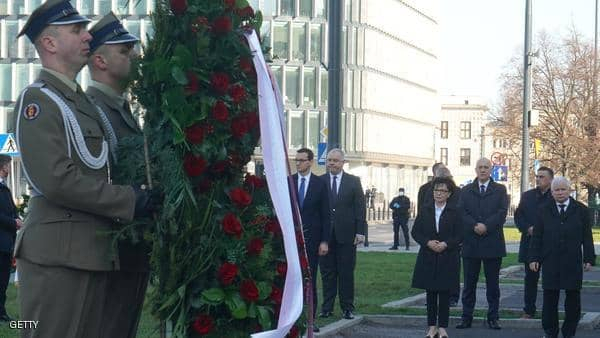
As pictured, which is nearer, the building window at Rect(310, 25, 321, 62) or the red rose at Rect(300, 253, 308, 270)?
the red rose at Rect(300, 253, 308, 270)

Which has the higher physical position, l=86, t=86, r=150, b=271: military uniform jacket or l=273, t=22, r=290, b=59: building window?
l=273, t=22, r=290, b=59: building window

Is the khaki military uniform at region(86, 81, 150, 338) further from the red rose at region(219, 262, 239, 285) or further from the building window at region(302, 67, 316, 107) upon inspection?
the building window at region(302, 67, 316, 107)

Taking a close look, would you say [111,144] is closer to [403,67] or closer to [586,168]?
[586,168]

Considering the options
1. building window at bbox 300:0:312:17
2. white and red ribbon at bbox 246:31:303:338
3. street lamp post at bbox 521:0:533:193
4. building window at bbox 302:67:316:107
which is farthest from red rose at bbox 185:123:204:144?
building window at bbox 300:0:312:17

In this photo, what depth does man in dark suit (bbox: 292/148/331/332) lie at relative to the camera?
44.9 feet

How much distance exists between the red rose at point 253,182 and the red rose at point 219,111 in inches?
11.8

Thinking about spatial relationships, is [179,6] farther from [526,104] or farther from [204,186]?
[526,104]

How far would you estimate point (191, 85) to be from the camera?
5039 millimetres

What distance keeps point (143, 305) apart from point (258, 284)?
0.52m

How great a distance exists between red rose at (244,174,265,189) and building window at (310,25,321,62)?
Result: 75.0 meters

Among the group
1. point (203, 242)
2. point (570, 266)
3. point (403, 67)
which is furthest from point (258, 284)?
point (403, 67)

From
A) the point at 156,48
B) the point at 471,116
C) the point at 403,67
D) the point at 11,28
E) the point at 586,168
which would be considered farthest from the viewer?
the point at 471,116

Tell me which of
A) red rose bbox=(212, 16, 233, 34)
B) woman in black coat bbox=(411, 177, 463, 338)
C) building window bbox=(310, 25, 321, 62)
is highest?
building window bbox=(310, 25, 321, 62)

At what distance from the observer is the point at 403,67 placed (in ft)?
309
